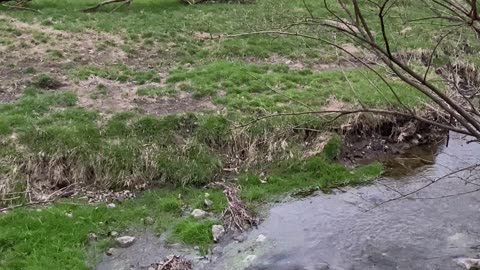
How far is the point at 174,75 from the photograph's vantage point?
14656mm

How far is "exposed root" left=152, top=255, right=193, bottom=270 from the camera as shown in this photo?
898 cm

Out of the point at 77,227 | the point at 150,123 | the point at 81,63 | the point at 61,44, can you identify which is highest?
the point at 61,44

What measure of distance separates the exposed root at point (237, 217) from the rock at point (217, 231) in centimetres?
15

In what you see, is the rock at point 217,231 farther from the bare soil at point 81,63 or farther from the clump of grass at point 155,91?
the clump of grass at point 155,91

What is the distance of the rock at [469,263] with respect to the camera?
29.8 feet

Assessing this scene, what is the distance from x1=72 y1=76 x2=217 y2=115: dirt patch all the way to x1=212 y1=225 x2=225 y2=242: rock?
12.5 feet

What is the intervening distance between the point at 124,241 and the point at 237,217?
6.58 feet

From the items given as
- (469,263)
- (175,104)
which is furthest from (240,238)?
(175,104)

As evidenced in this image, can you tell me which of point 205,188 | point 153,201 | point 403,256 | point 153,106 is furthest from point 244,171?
point 403,256

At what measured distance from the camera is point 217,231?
32.4 ft

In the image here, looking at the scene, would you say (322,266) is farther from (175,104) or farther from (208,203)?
(175,104)

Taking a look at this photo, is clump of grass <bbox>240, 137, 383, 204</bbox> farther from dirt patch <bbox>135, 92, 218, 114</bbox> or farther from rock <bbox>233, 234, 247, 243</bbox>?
dirt patch <bbox>135, 92, 218, 114</bbox>

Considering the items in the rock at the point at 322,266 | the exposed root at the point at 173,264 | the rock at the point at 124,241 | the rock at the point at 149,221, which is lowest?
the rock at the point at 322,266

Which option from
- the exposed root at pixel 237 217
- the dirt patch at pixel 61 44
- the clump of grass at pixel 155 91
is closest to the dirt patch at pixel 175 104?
the clump of grass at pixel 155 91
